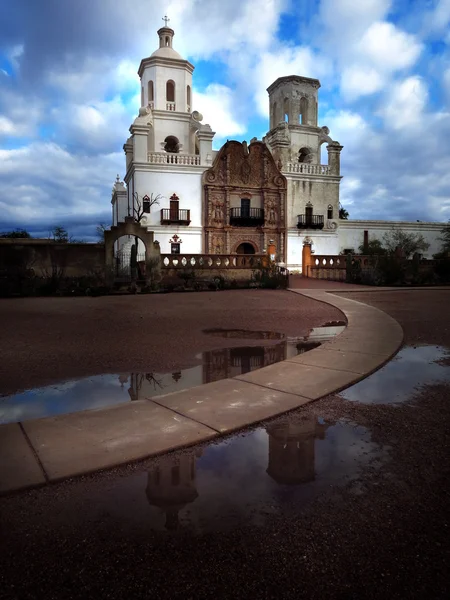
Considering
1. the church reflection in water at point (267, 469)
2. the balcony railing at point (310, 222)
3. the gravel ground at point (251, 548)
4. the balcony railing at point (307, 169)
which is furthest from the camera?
the balcony railing at point (307, 169)

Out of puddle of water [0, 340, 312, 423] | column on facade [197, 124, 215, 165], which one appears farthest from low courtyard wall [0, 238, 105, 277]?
column on facade [197, 124, 215, 165]

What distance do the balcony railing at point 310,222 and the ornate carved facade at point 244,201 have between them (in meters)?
1.64

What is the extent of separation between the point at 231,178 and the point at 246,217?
3865 mm

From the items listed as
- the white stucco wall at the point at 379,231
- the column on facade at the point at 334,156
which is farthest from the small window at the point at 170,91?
the white stucco wall at the point at 379,231

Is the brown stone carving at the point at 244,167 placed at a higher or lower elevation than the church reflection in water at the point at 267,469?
higher

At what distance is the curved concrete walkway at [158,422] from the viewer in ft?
9.83

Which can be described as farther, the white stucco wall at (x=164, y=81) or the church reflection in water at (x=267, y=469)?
the white stucco wall at (x=164, y=81)

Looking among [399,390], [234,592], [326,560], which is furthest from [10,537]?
[399,390]

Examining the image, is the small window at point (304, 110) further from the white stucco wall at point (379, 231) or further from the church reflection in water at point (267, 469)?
the church reflection in water at point (267, 469)

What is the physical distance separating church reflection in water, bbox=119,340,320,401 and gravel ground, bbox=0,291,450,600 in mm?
2131

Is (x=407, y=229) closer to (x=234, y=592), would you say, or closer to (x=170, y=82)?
(x=170, y=82)

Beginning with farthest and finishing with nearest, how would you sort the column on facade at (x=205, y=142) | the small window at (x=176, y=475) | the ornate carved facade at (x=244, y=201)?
1. the ornate carved facade at (x=244, y=201)
2. the column on facade at (x=205, y=142)
3. the small window at (x=176, y=475)

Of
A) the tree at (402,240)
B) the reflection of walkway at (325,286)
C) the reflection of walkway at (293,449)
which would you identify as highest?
the tree at (402,240)

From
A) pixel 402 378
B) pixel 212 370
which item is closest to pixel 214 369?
pixel 212 370
